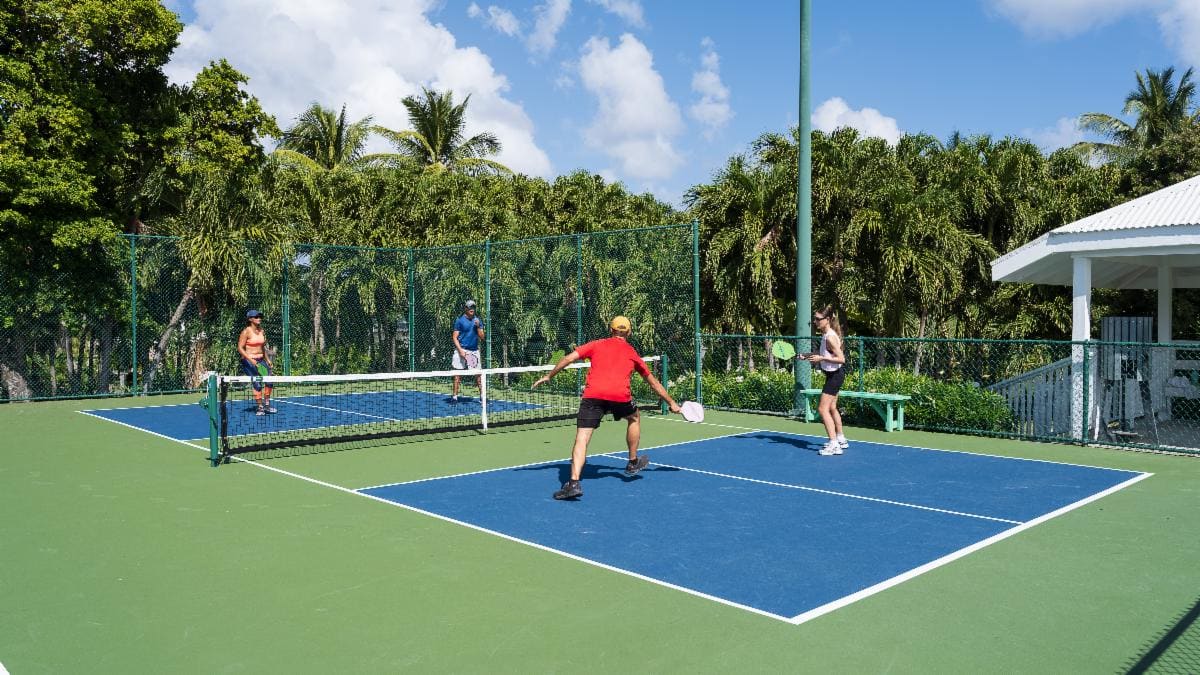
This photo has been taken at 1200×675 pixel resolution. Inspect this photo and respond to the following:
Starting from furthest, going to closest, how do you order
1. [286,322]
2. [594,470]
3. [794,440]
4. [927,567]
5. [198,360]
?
[286,322] < [198,360] < [794,440] < [594,470] < [927,567]

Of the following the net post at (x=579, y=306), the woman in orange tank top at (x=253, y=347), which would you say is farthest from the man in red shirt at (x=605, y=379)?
the net post at (x=579, y=306)

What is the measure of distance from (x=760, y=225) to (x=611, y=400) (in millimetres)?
10919

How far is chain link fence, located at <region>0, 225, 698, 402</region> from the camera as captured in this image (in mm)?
18062

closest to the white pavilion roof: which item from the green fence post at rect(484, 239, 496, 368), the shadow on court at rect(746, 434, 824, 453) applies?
the shadow on court at rect(746, 434, 824, 453)

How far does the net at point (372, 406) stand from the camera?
12.0 metres

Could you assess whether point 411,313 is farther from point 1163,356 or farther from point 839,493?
point 1163,356

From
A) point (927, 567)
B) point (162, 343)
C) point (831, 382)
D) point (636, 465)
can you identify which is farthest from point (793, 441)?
point (162, 343)

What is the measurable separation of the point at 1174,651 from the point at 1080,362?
30.3ft

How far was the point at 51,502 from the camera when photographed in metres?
8.91

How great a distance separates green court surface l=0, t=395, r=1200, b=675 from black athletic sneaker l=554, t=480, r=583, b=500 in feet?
2.39

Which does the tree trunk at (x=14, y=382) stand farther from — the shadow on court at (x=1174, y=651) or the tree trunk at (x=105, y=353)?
the shadow on court at (x=1174, y=651)

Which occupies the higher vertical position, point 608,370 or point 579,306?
point 579,306

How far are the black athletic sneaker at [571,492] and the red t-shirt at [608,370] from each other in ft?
2.90

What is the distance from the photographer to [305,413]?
54.5 ft
